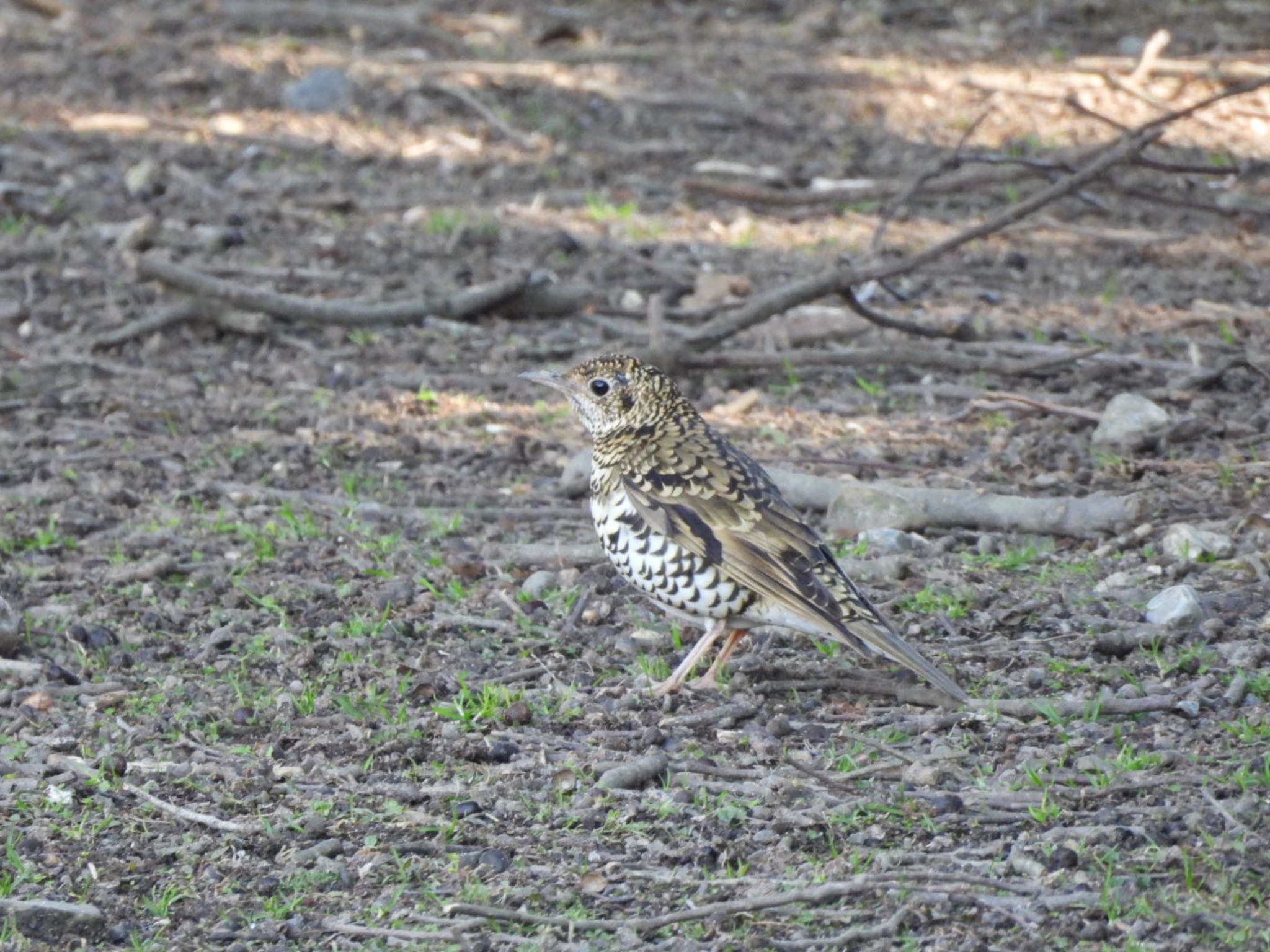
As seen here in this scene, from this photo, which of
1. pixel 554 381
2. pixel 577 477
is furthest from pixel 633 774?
pixel 577 477

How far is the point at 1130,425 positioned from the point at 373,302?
4.21m

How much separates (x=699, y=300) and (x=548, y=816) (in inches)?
203

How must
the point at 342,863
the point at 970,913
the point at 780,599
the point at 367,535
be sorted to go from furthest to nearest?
the point at 367,535 → the point at 780,599 → the point at 342,863 → the point at 970,913

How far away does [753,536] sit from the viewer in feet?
18.3

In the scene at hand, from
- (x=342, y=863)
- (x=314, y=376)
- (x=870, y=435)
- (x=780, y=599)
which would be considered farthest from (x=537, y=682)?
(x=314, y=376)

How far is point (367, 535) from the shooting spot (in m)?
7.05

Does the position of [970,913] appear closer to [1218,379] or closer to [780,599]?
[780,599]

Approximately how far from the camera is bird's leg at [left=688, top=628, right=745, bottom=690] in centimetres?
563

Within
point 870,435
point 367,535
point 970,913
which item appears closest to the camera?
point 970,913

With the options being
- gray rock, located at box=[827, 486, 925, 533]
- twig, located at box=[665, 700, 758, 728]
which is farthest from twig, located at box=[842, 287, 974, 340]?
twig, located at box=[665, 700, 758, 728]

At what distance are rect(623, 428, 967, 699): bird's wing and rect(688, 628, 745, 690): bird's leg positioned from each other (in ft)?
1.09

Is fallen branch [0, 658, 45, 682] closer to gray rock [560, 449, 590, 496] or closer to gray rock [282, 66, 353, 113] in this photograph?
gray rock [560, 449, 590, 496]

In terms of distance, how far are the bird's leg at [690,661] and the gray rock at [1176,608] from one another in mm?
1399

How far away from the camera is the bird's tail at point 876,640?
16.9 ft
